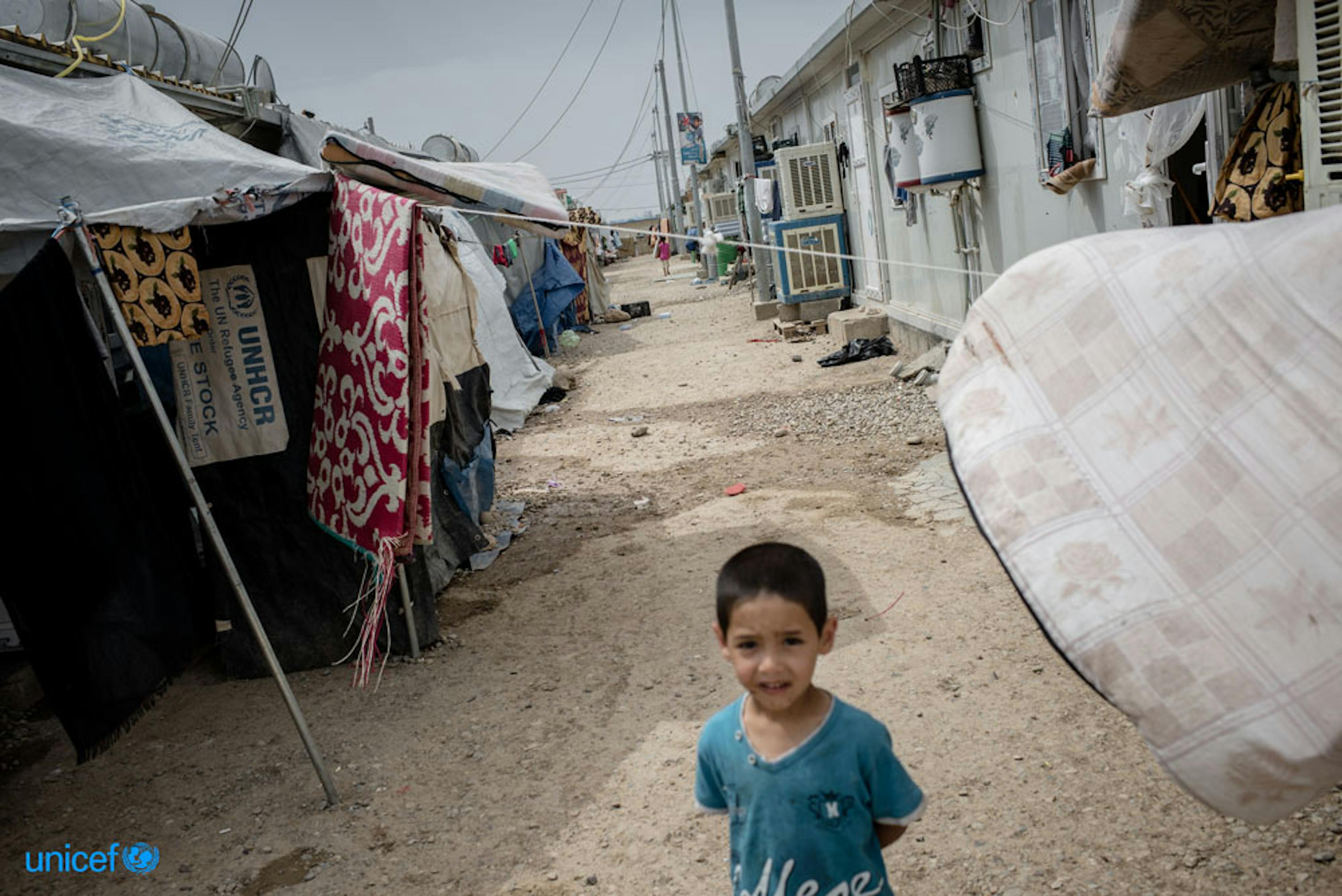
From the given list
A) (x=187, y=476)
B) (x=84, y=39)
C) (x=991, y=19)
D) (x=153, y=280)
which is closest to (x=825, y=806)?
(x=187, y=476)

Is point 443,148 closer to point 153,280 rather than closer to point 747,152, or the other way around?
point 747,152

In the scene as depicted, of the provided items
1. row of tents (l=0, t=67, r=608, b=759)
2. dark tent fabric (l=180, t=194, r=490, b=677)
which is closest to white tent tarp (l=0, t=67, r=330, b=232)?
row of tents (l=0, t=67, r=608, b=759)

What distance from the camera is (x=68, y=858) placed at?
12.6 feet

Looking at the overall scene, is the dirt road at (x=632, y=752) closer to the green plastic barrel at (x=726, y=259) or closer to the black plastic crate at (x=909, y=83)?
the black plastic crate at (x=909, y=83)

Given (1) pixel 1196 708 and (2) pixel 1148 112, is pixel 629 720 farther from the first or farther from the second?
(2) pixel 1148 112

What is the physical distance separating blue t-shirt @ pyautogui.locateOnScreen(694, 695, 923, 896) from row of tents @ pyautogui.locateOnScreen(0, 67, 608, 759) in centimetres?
275

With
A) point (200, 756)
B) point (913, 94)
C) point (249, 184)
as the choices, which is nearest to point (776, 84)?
point (913, 94)

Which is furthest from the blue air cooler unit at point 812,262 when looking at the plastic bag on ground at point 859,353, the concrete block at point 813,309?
the plastic bag on ground at point 859,353

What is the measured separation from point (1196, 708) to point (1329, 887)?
51.4 inches

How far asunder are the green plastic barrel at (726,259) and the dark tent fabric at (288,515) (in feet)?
67.6

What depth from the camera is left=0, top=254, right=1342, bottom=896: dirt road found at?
3.04 meters

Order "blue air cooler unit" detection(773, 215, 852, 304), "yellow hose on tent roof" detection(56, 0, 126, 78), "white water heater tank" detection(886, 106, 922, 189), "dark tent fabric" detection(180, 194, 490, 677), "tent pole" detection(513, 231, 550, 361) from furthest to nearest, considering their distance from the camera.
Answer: "tent pole" detection(513, 231, 550, 361) < "blue air cooler unit" detection(773, 215, 852, 304) < "white water heater tank" detection(886, 106, 922, 189) < "yellow hose on tent roof" detection(56, 0, 126, 78) < "dark tent fabric" detection(180, 194, 490, 677)

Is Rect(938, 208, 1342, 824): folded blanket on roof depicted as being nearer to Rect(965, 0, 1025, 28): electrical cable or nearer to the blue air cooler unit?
Rect(965, 0, 1025, 28): electrical cable

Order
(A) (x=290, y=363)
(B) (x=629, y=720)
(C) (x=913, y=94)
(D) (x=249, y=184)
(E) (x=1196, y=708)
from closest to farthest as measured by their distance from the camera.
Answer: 1. (E) (x=1196, y=708)
2. (B) (x=629, y=720)
3. (D) (x=249, y=184)
4. (A) (x=290, y=363)
5. (C) (x=913, y=94)
